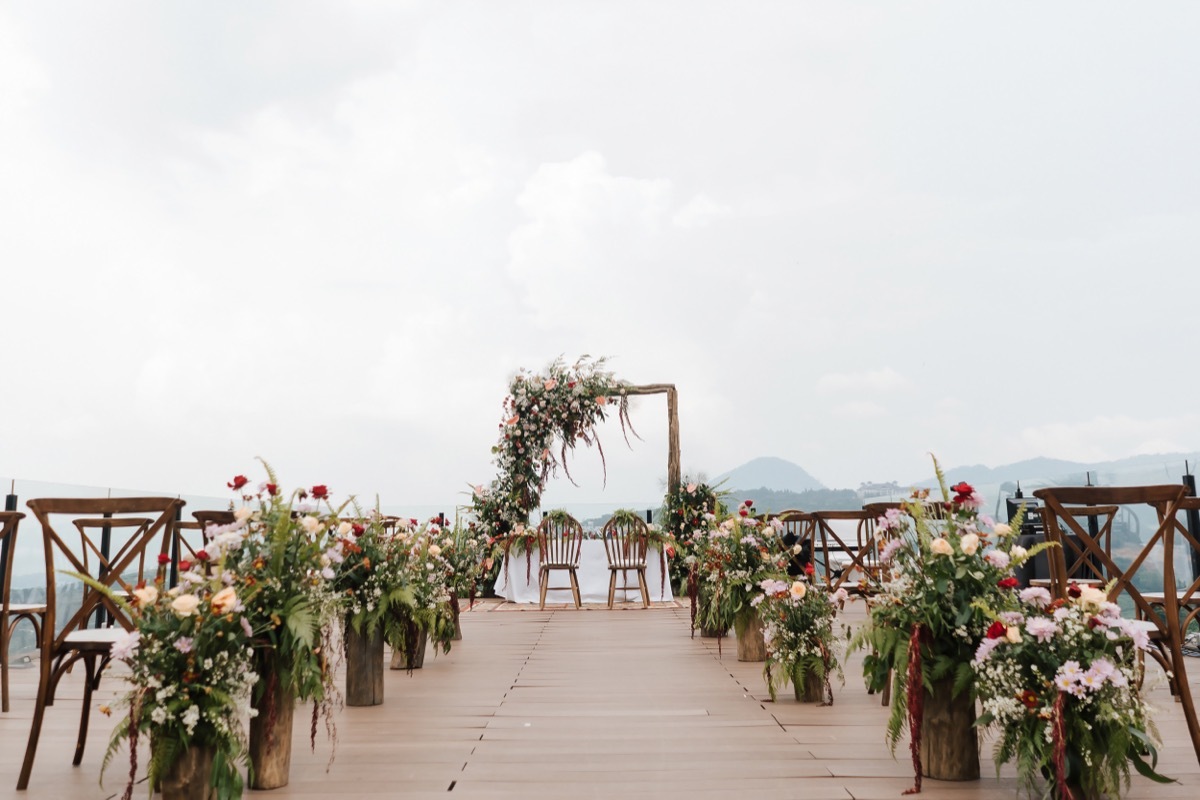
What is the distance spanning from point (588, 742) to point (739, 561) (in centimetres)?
222

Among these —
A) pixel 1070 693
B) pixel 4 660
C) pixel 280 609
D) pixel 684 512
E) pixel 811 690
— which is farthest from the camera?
pixel 684 512

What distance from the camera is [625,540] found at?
31.3 feet

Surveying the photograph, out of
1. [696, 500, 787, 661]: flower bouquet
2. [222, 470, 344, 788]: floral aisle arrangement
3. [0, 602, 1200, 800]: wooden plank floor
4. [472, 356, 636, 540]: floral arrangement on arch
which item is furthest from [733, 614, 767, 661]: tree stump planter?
[472, 356, 636, 540]: floral arrangement on arch

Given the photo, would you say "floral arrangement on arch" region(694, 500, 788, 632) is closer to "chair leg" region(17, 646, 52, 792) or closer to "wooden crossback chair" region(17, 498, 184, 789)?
"wooden crossback chair" region(17, 498, 184, 789)

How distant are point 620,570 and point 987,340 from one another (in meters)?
12.6

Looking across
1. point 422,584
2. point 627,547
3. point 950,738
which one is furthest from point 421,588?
point 627,547

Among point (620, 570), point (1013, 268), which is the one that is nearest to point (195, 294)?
point (620, 570)

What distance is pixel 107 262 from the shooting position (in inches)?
484

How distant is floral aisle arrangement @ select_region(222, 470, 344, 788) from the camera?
2316 millimetres

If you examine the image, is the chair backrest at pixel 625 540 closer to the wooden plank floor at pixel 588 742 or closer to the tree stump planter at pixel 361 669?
the wooden plank floor at pixel 588 742

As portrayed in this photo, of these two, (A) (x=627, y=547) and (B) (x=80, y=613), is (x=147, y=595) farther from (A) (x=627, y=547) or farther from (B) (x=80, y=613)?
(A) (x=627, y=547)

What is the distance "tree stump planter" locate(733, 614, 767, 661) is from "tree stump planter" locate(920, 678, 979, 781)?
269 cm

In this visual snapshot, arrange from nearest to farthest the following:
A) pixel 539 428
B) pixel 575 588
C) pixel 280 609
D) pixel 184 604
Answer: pixel 184 604 < pixel 280 609 < pixel 575 588 < pixel 539 428

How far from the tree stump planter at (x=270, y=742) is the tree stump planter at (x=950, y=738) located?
1942 mm
